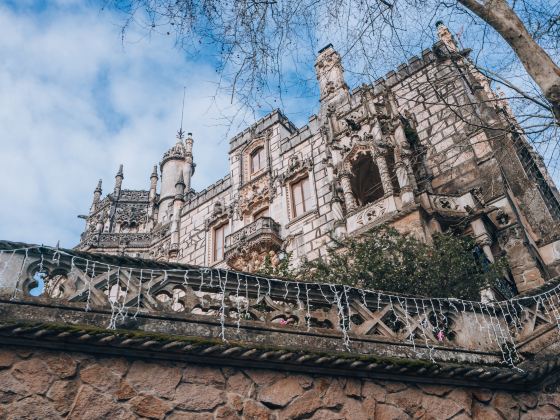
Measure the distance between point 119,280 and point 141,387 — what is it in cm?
127

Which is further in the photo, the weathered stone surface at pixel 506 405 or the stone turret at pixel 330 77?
the stone turret at pixel 330 77

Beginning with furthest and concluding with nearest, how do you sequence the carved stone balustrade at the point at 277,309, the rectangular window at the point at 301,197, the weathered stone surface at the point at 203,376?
the rectangular window at the point at 301,197 → the carved stone balustrade at the point at 277,309 → the weathered stone surface at the point at 203,376

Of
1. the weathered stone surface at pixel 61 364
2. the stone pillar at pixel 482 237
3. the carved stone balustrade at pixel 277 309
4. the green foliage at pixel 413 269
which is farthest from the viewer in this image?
the stone pillar at pixel 482 237

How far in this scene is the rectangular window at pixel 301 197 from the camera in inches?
785

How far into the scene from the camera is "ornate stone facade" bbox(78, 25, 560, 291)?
1434cm

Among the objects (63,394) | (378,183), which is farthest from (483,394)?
(378,183)

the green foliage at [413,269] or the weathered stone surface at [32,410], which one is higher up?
the green foliage at [413,269]

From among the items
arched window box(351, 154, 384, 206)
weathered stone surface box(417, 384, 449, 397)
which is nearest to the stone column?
arched window box(351, 154, 384, 206)

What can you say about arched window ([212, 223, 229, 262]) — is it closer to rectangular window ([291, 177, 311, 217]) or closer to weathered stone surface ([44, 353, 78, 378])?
rectangular window ([291, 177, 311, 217])

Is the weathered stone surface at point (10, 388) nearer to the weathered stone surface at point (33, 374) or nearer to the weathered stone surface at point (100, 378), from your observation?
the weathered stone surface at point (33, 374)

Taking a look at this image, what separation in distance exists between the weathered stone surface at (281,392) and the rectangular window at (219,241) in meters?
17.0

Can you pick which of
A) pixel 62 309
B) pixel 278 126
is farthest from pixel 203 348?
pixel 278 126

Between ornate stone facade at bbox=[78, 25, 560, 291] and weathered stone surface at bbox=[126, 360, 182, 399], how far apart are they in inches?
298

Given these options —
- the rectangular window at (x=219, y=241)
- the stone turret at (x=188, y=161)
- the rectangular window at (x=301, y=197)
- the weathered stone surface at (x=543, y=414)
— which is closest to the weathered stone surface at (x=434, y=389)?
the weathered stone surface at (x=543, y=414)
